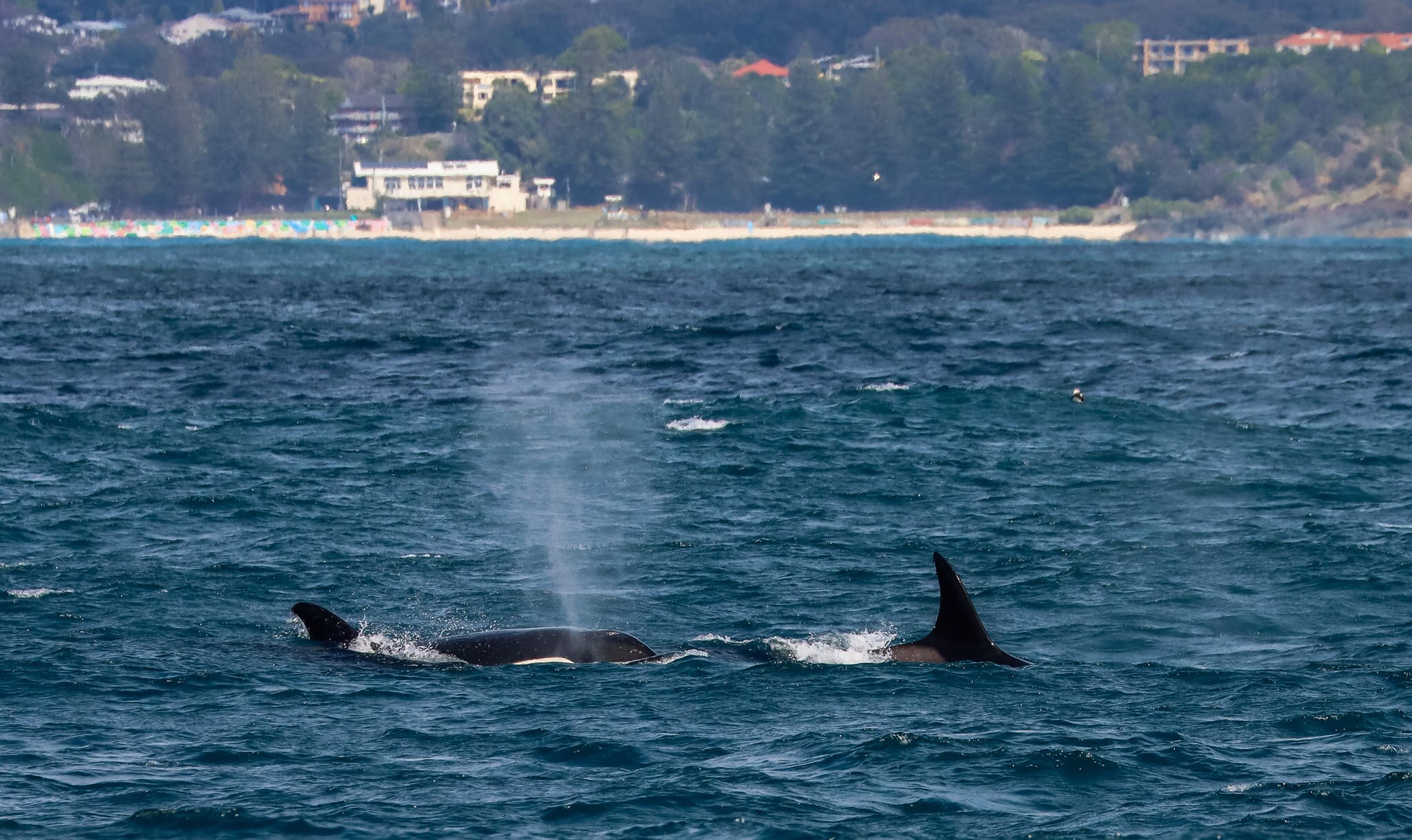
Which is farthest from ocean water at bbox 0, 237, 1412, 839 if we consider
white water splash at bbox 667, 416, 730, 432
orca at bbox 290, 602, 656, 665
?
orca at bbox 290, 602, 656, 665

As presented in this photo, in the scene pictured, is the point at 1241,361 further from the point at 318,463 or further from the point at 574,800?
the point at 574,800

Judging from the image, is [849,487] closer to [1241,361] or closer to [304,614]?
[304,614]

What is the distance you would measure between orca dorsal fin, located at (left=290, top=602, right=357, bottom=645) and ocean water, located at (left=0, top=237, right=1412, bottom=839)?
43 cm

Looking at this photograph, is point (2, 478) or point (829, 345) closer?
point (2, 478)

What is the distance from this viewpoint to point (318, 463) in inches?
1462

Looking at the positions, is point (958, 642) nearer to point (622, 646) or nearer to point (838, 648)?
point (838, 648)

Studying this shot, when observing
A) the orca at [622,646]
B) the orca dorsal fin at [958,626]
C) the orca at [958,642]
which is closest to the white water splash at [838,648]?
the orca at [622,646]

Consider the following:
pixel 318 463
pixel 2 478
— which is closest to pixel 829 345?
pixel 318 463

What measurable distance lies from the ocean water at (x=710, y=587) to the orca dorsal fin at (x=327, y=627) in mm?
426

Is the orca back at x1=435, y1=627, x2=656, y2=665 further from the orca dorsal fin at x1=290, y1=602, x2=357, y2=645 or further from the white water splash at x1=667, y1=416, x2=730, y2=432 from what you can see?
the white water splash at x1=667, y1=416, x2=730, y2=432

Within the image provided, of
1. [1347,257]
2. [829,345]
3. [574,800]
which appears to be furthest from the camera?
[1347,257]

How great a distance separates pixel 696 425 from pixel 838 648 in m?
22.4

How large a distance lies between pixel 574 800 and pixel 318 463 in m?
22.9

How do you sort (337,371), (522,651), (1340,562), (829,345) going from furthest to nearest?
1. (829,345)
2. (337,371)
3. (1340,562)
4. (522,651)
